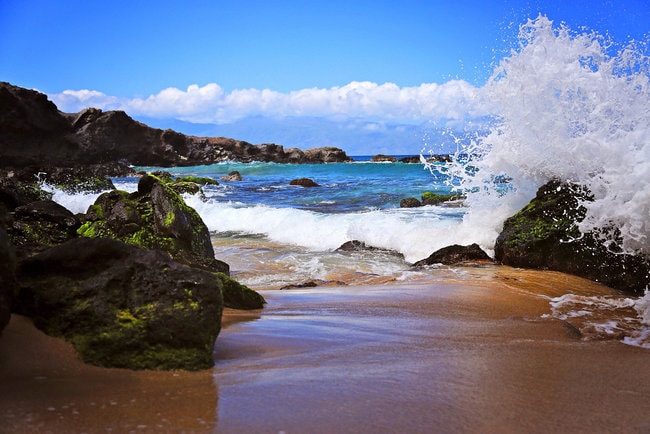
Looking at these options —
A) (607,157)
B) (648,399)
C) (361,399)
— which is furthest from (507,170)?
(361,399)

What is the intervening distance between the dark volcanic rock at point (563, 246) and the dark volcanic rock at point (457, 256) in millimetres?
233

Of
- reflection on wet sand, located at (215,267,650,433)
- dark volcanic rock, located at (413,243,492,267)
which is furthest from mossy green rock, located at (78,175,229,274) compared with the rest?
dark volcanic rock, located at (413,243,492,267)

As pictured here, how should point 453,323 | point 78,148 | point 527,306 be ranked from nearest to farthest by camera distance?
point 453,323
point 527,306
point 78,148

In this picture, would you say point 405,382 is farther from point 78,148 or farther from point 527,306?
point 78,148

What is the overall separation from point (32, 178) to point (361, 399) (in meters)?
19.0

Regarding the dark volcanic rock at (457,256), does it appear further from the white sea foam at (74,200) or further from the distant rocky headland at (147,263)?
the white sea foam at (74,200)

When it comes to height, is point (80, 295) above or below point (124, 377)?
above

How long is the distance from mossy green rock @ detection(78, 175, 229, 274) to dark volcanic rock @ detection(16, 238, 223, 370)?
336 centimetres

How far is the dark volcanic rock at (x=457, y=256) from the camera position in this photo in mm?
7988

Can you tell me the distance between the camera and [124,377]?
2590 millimetres

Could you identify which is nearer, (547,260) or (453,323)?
(453,323)

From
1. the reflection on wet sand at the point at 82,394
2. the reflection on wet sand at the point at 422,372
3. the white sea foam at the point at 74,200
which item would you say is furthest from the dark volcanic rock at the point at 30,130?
the reflection on wet sand at the point at 82,394

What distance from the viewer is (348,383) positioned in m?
2.72

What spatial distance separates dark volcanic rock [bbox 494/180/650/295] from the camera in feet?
21.1
